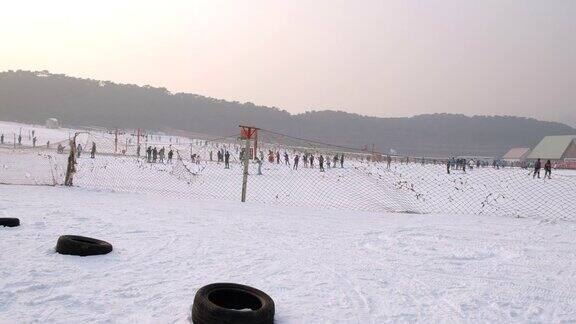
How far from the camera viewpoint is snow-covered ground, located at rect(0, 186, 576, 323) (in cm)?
440

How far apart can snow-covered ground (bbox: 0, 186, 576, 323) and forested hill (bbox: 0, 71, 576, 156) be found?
10793 cm

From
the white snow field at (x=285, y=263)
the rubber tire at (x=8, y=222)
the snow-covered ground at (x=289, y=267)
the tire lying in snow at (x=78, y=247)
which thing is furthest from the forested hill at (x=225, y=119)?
the tire lying in snow at (x=78, y=247)

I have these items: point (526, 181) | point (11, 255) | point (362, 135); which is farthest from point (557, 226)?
point (362, 135)

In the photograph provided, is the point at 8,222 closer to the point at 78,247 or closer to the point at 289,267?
the point at 78,247

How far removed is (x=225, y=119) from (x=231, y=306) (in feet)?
454

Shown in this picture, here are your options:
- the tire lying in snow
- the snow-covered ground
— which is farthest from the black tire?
the tire lying in snow

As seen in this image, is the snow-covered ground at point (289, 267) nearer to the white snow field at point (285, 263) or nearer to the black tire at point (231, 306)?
the white snow field at point (285, 263)

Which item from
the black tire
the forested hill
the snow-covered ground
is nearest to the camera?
the black tire

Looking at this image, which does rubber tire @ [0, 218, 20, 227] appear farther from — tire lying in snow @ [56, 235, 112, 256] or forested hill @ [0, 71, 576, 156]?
forested hill @ [0, 71, 576, 156]

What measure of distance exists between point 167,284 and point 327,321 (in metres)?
2.02

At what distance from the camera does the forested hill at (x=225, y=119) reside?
114 meters

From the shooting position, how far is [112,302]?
4289mm

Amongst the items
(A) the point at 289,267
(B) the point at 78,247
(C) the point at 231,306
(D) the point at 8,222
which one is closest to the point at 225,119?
(D) the point at 8,222

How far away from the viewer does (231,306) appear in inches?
181
